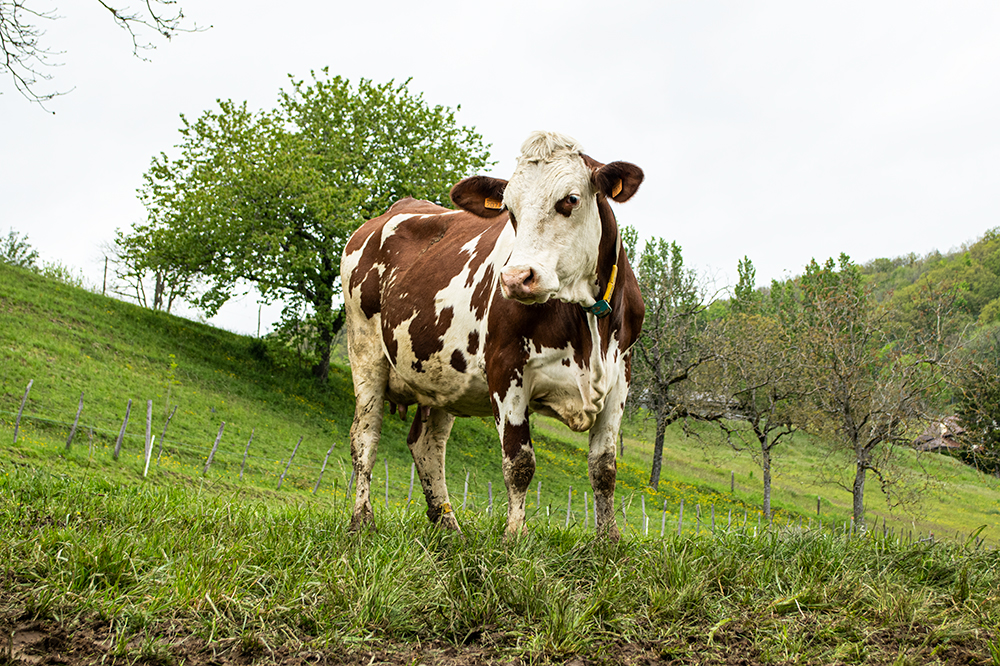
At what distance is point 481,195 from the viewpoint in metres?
4.93

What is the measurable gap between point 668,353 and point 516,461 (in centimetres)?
2653

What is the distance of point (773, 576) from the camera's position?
13.1ft

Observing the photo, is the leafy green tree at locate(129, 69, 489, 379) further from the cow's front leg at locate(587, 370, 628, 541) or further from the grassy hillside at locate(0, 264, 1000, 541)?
the cow's front leg at locate(587, 370, 628, 541)

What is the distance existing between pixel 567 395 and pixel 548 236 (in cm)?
106

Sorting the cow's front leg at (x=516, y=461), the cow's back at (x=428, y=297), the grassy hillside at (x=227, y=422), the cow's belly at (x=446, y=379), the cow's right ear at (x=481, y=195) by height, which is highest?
the cow's right ear at (x=481, y=195)

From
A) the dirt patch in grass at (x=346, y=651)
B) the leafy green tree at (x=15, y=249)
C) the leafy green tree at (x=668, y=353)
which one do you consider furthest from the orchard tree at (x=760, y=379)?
the leafy green tree at (x=15, y=249)

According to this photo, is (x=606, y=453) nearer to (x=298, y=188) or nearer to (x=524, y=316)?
(x=524, y=316)

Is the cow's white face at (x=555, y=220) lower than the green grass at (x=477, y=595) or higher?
higher

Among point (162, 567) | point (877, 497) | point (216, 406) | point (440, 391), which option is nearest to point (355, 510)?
point (440, 391)

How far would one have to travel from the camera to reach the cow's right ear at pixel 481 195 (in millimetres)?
4855

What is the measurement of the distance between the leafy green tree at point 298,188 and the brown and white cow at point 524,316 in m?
22.4

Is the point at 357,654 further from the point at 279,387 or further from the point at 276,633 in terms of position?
the point at 279,387

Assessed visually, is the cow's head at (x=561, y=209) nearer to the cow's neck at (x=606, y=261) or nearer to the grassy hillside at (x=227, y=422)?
the cow's neck at (x=606, y=261)

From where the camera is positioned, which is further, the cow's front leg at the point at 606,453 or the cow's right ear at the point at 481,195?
the cow's right ear at the point at 481,195
